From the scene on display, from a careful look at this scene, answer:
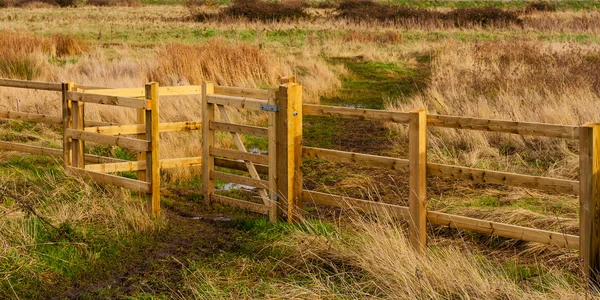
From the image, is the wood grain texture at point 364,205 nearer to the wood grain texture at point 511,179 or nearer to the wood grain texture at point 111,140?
the wood grain texture at point 511,179

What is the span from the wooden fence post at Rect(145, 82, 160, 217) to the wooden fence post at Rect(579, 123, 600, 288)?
4.10m

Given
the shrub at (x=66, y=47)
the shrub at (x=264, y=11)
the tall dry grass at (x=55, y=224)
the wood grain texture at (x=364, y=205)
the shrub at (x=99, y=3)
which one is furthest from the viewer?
the shrub at (x=99, y=3)

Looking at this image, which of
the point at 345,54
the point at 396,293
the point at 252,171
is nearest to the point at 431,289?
the point at 396,293

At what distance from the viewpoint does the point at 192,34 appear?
32.5 metres

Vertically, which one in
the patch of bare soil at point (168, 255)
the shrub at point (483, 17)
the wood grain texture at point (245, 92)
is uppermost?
the shrub at point (483, 17)

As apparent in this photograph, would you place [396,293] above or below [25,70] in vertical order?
below

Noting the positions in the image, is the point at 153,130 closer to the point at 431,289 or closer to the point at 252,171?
the point at 252,171

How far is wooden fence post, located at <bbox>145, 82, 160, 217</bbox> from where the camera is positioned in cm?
840

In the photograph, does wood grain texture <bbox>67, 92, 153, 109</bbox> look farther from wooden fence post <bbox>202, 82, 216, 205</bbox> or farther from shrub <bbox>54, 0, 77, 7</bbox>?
shrub <bbox>54, 0, 77, 7</bbox>

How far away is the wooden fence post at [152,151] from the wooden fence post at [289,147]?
4.07ft

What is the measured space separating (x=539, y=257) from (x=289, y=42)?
21.9m

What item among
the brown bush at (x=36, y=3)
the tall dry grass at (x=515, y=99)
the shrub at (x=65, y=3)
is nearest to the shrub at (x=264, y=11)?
the tall dry grass at (x=515, y=99)

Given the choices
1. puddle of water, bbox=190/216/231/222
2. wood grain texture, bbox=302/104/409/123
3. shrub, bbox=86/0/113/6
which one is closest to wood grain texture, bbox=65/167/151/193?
puddle of water, bbox=190/216/231/222

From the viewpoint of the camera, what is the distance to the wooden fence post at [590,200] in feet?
19.0
